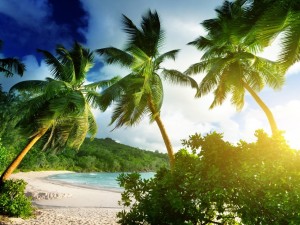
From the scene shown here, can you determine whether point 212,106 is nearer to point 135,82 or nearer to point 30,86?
point 135,82

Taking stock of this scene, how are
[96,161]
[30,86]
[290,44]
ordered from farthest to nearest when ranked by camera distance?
[96,161], [30,86], [290,44]

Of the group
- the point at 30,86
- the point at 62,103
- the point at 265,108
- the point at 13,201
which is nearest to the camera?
the point at 13,201

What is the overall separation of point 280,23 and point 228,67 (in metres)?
7.69

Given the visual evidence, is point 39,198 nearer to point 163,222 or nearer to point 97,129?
point 97,129

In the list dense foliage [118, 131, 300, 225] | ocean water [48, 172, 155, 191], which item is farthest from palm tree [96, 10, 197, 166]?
ocean water [48, 172, 155, 191]

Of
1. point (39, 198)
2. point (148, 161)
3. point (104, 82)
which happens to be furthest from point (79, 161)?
point (104, 82)

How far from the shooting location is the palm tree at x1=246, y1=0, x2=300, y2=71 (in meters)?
6.28

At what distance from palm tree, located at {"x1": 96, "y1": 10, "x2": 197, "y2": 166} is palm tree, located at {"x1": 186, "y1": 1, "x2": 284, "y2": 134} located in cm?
213

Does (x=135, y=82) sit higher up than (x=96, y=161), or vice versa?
(x=135, y=82)

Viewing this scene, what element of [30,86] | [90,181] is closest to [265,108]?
[30,86]

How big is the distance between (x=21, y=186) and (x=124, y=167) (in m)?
119

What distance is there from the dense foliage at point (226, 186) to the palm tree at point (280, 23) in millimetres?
3799

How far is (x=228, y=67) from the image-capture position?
13906 millimetres

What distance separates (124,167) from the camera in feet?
413
